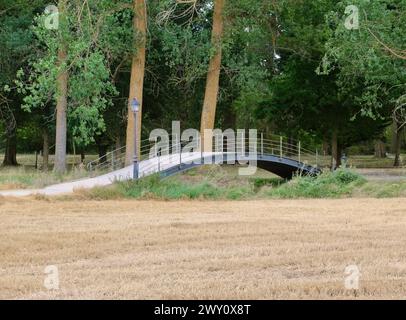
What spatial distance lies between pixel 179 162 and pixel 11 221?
1185cm

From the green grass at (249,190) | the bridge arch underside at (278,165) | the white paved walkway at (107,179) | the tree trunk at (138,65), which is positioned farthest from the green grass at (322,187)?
the tree trunk at (138,65)

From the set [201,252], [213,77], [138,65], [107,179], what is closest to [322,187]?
[107,179]

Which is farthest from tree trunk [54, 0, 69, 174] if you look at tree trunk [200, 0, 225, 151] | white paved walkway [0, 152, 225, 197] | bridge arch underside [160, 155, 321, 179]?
tree trunk [200, 0, 225, 151]

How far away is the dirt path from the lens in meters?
6.68

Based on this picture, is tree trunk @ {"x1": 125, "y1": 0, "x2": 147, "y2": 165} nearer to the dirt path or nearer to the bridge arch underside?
the bridge arch underside

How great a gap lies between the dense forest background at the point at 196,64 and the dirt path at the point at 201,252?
1161 centimetres

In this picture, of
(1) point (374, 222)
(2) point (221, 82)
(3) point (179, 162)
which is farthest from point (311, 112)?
(1) point (374, 222)

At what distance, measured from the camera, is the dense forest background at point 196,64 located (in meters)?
25.6

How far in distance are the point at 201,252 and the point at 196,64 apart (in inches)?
859

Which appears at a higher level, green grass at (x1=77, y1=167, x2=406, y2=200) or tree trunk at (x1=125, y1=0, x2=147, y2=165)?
tree trunk at (x1=125, y1=0, x2=147, y2=165)

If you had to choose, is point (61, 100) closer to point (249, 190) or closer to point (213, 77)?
point (213, 77)

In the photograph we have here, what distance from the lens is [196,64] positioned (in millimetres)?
30125

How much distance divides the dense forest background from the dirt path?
1161cm
